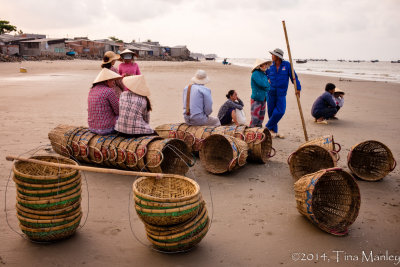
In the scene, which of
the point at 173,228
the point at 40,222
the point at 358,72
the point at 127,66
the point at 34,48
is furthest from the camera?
the point at 34,48

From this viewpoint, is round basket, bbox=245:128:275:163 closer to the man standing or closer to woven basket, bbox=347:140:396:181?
woven basket, bbox=347:140:396:181

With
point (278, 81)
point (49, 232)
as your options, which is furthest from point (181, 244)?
point (278, 81)

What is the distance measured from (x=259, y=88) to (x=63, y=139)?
372cm

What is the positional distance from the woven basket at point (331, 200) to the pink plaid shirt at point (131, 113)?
2239 mm

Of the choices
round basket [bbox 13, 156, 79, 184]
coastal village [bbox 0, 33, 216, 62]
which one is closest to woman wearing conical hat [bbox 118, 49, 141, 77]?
round basket [bbox 13, 156, 79, 184]

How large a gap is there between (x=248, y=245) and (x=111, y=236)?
1.27 metres

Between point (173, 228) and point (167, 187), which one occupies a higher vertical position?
point (167, 187)

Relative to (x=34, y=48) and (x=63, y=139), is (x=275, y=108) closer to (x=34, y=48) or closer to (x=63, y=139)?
(x=63, y=139)

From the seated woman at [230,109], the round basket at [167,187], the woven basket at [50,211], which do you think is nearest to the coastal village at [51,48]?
the seated woman at [230,109]

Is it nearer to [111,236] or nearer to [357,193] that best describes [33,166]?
[111,236]

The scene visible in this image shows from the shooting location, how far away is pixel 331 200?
3381 mm

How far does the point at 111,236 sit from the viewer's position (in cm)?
291

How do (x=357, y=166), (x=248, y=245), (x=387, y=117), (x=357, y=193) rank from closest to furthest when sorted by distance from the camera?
Answer: (x=248, y=245) < (x=357, y=193) < (x=357, y=166) < (x=387, y=117)

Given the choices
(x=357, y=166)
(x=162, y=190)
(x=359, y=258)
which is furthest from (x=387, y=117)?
(x=162, y=190)
